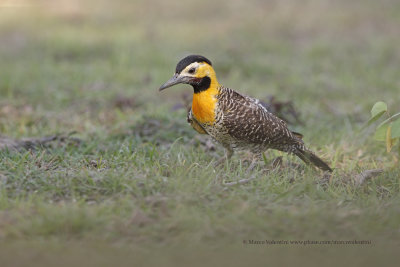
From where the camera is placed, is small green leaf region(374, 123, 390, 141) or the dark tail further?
the dark tail

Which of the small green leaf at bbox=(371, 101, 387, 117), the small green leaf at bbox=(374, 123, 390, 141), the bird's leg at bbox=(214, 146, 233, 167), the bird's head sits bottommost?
the bird's leg at bbox=(214, 146, 233, 167)

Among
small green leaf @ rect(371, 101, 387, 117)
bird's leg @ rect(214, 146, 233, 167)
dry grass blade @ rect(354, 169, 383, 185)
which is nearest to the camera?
small green leaf @ rect(371, 101, 387, 117)

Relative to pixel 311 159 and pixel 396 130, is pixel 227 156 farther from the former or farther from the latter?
pixel 396 130

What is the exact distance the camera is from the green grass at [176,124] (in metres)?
4.11

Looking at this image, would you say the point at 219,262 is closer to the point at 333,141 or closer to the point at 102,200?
the point at 102,200

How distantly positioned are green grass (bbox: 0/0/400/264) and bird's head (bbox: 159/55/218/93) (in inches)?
26.1

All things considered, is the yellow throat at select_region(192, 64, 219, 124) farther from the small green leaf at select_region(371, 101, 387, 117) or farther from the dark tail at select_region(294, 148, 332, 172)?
the small green leaf at select_region(371, 101, 387, 117)

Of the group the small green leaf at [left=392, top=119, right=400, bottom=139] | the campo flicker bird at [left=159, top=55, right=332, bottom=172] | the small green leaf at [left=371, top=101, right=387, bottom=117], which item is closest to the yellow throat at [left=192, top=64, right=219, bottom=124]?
the campo flicker bird at [left=159, top=55, right=332, bottom=172]

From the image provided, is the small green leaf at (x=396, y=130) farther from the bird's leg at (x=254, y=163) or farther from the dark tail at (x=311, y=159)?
the bird's leg at (x=254, y=163)

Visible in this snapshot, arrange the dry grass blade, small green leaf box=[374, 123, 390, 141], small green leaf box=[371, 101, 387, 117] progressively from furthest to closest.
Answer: the dry grass blade, small green leaf box=[374, 123, 390, 141], small green leaf box=[371, 101, 387, 117]

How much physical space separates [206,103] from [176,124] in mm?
1415

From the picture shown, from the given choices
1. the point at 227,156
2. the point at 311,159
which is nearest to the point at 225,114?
the point at 227,156

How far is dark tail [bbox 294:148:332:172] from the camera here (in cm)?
541

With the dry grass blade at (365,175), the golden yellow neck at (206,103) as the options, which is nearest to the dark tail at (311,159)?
the dry grass blade at (365,175)
